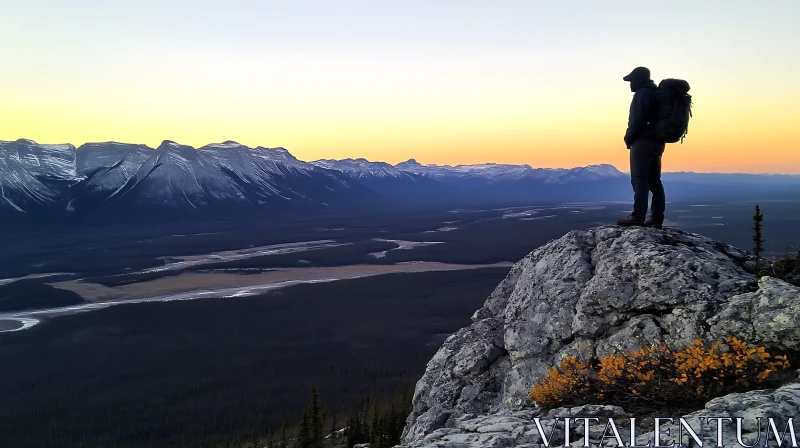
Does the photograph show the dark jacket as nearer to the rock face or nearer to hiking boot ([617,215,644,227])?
hiking boot ([617,215,644,227])

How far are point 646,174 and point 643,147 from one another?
22.4 inches

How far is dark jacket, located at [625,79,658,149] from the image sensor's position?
29.2 feet

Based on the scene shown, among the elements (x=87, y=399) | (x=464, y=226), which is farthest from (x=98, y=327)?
(x=464, y=226)

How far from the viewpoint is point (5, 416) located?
35.6 m

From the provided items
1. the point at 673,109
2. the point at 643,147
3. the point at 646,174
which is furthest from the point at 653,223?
the point at 673,109

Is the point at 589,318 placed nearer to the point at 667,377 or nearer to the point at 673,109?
the point at 667,377

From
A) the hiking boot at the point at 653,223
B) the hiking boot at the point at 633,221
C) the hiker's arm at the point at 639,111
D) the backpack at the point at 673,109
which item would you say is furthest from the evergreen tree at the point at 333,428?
the backpack at the point at 673,109

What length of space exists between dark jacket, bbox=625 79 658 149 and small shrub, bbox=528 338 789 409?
4.66 meters

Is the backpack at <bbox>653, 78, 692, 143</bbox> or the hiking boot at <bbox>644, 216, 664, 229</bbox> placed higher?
the backpack at <bbox>653, 78, 692, 143</bbox>

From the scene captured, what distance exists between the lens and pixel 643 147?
9.25m

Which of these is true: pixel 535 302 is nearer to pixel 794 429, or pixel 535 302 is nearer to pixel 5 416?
pixel 794 429

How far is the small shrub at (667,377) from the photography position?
5168 mm

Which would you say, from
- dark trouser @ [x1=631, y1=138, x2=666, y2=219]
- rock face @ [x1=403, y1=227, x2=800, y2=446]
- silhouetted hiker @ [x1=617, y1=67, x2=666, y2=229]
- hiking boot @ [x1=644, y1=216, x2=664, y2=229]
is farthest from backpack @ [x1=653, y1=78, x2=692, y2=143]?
rock face @ [x1=403, y1=227, x2=800, y2=446]

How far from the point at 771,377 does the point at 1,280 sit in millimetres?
111124
